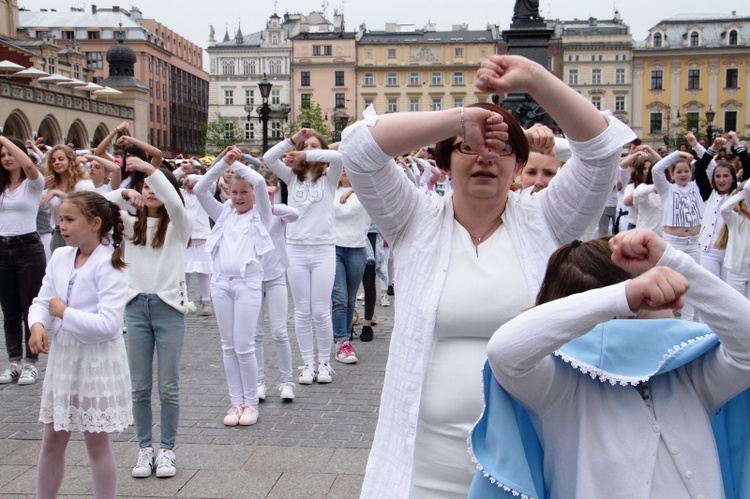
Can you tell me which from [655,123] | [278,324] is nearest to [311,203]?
[278,324]

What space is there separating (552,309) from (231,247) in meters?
4.86

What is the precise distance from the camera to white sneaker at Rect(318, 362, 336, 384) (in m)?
7.83

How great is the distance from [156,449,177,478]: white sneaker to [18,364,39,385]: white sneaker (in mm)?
2936

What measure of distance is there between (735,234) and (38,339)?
736 cm

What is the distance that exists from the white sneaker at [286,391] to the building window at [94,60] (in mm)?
108972

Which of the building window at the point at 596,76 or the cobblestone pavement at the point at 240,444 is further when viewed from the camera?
the building window at the point at 596,76

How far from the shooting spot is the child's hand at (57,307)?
171 inches

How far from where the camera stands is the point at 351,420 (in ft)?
21.7

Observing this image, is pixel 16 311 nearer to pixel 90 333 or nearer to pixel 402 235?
pixel 90 333

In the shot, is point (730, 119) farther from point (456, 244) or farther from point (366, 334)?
point (456, 244)

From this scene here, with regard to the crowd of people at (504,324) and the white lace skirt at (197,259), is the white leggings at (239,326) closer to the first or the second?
the crowd of people at (504,324)

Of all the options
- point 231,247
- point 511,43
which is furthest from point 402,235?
point 511,43

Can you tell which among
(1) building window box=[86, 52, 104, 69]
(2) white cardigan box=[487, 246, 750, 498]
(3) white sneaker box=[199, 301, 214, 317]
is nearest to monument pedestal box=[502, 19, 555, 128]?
(3) white sneaker box=[199, 301, 214, 317]

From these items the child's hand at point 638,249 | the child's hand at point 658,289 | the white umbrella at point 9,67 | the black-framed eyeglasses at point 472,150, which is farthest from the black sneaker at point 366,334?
the white umbrella at point 9,67
